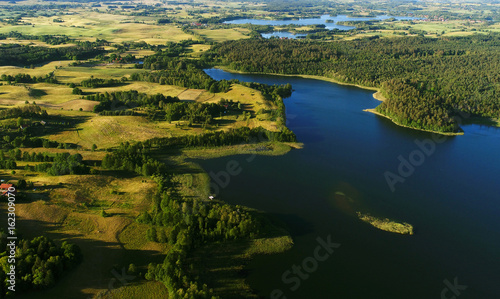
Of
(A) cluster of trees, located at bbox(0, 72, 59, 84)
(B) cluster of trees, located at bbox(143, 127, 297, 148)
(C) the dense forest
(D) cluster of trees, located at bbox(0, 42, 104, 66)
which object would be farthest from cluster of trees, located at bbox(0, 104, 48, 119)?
(C) the dense forest

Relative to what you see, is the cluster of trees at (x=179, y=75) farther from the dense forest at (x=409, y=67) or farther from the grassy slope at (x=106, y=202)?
the dense forest at (x=409, y=67)

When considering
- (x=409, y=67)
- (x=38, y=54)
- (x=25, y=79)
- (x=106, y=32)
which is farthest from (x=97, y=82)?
(x=106, y=32)

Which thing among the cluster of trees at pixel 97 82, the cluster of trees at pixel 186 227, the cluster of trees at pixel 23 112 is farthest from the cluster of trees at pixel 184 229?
the cluster of trees at pixel 97 82

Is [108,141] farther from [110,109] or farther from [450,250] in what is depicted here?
[450,250]

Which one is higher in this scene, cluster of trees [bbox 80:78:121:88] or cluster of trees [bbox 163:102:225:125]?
cluster of trees [bbox 80:78:121:88]

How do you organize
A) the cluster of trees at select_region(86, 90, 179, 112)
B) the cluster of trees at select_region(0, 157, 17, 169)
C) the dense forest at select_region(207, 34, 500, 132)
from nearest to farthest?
the cluster of trees at select_region(0, 157, 17, 169)
the cluster of trees at select_region(86, 90, 179, 112)
the dense forest at select_region(207, 34, 500, 132)

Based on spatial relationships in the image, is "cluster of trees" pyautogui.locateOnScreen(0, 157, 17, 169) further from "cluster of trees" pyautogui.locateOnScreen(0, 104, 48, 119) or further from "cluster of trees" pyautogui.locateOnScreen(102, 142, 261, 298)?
"cluster of trees" pyautogui.locateOnScreen(0, 104, 48, 119)

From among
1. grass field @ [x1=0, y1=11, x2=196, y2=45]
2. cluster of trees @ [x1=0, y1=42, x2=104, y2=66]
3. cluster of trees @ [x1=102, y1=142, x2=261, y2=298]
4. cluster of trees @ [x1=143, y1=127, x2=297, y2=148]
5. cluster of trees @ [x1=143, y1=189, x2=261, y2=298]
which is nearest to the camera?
cluster of trees @ [x1=102, y1=142, x2=261, y2=298]

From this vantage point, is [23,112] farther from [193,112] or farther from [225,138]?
[225,138]
